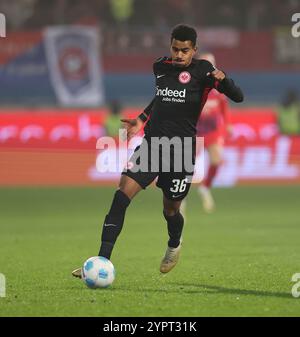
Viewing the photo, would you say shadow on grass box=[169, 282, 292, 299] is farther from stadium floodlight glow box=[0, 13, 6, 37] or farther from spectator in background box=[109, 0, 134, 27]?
spectator in background box=[109, 0, 134, 27]

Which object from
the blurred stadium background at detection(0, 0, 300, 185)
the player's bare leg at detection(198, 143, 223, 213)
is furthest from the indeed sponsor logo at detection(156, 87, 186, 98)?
the blurred stadium background at detection(0, 0, 300, 185)

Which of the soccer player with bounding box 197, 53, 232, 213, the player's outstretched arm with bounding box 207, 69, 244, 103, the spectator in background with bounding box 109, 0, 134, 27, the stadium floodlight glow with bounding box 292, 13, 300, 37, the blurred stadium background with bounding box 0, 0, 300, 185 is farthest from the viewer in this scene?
the spectator in background with bounding box 109, 0, 134, 27

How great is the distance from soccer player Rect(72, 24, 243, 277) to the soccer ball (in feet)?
0.72

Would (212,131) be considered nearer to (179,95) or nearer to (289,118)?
(289,118)

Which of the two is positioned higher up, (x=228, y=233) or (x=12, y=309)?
(x=12, y=309)

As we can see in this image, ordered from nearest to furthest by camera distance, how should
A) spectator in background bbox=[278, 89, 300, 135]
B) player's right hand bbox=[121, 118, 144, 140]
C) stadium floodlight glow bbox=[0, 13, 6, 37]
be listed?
player's right hand bbox=[121, 118, 144, 140]
spectator in background bbox=[278, 89, 300, 135]
stadium floodlight glow bbox=[0, 13, 6, 37]

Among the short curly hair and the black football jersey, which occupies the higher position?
the short curly hair

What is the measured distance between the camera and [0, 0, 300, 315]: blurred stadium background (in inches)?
394

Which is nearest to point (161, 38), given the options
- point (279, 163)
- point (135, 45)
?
point (135, 45)

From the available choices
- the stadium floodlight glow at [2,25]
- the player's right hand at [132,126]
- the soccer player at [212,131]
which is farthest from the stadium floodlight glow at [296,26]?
the player's right hand at [132,126]

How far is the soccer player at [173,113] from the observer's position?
8.55 m
